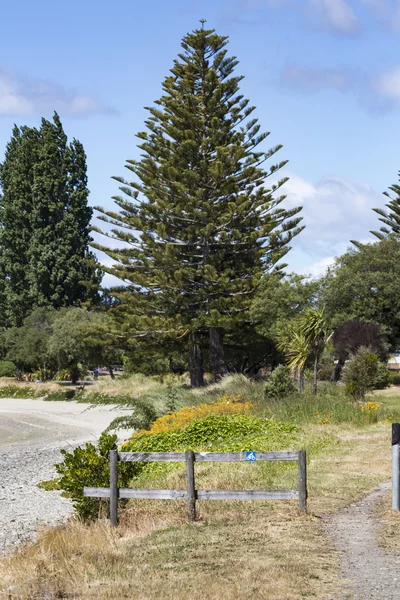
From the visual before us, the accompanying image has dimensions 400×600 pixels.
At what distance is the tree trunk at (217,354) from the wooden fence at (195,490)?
29043 millimetres

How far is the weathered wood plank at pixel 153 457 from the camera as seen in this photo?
34.1ft

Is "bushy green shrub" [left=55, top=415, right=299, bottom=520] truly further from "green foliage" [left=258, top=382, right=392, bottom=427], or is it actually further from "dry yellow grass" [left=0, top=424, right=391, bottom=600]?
"green foliage" [left=258, top=382, right=392, bottom=427]

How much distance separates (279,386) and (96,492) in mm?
13127

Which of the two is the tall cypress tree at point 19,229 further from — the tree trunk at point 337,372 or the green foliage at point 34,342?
the tree trunk at point 337,372

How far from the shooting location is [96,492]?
10758mm

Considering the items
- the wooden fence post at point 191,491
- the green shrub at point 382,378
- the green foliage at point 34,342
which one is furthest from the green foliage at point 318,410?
the green foliage at point 34,342

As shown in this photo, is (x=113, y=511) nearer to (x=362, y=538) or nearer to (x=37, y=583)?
(x=37, y=583)

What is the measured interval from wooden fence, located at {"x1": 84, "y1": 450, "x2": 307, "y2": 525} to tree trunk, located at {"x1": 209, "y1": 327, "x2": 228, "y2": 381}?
29043 millimetres

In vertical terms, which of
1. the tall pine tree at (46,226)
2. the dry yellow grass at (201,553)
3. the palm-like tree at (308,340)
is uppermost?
the tall pine tree at (46,226)

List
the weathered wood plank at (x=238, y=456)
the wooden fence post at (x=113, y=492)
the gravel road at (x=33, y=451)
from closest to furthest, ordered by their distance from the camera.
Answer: the weathered wood plank at (x=238, y=456)
the wooden fence post at (x=113, y=492)
the gravel road at (x=33, y=451)

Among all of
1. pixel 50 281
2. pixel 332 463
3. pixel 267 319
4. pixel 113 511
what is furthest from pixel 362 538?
pixel 50 281

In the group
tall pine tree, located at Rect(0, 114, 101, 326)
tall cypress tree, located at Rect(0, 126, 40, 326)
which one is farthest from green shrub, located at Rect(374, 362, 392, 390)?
tall cypress tree, located at Rect(0, 126, 40, 326)

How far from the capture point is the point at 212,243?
40062 mm

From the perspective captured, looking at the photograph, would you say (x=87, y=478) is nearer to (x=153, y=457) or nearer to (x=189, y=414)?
(x=153, y=457)
